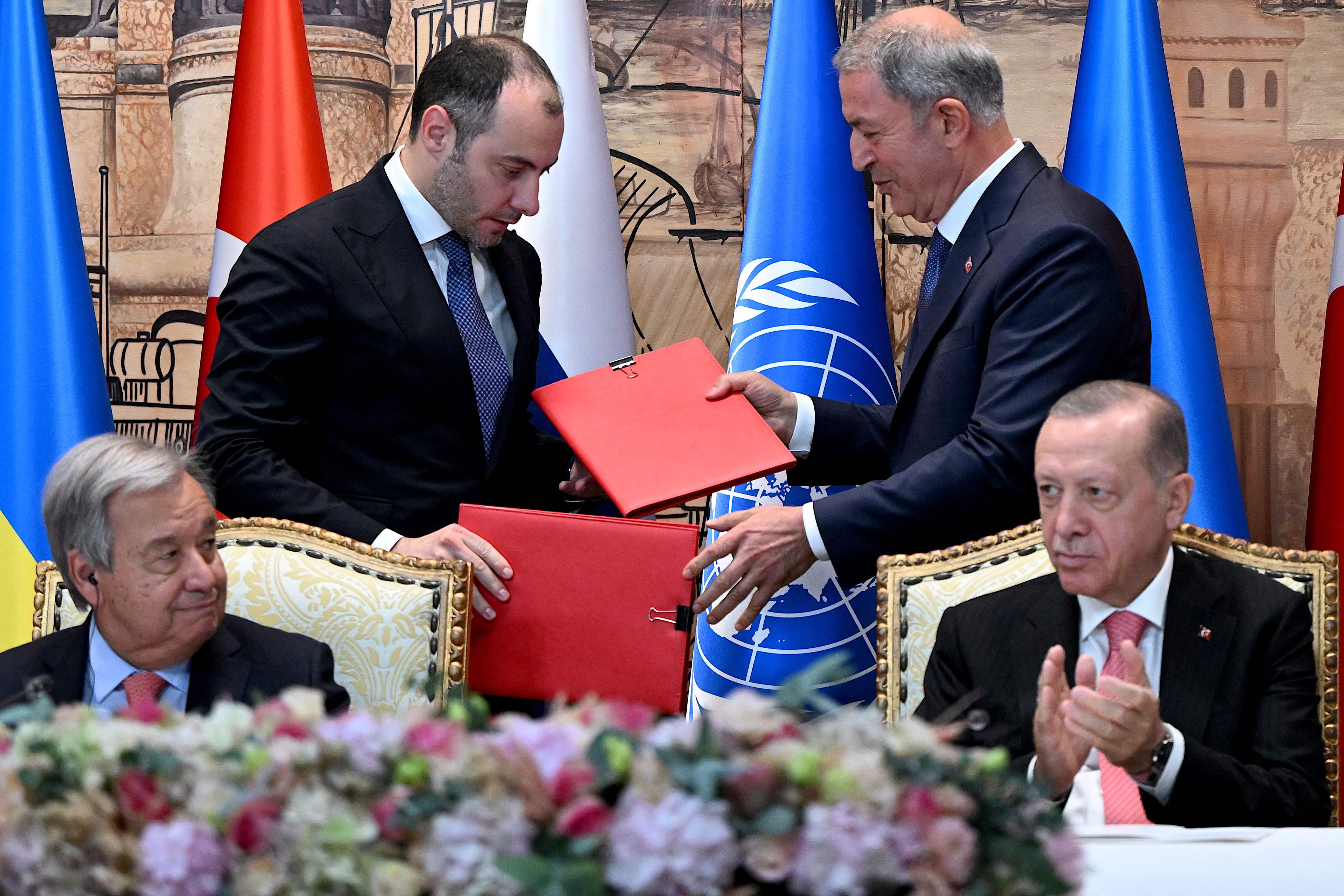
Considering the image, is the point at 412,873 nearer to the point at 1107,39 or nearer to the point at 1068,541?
the point at 1068,541

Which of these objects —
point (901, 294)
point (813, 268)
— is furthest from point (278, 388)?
point (901, 294)

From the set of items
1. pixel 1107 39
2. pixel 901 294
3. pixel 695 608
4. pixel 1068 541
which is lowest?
pixel 695 608

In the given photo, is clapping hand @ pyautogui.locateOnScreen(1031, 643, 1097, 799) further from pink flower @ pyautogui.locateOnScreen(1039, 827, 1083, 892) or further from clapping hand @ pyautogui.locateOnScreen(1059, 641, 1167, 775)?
pink flower @ pyautogui.locateOnScreen(1039, 827, 1083, 892)

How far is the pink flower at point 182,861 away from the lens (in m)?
1.01

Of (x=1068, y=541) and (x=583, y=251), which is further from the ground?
(x=583, y=251)

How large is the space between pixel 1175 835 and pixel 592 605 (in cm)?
122

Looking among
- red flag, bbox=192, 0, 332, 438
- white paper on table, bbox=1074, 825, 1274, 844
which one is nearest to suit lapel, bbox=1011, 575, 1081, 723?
white paper on table, bbox=1074, 825, 1274, 844

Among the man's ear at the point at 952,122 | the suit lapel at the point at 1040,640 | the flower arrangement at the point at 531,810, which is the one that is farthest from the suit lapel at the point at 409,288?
the flower arrangement at the point at 531,810

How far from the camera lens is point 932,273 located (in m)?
2.96

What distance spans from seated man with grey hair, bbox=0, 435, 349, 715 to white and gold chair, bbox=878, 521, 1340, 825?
893 millimetres

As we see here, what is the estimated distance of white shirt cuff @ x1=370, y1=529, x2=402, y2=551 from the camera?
2.61m

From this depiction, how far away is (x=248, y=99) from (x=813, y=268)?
4.94ft

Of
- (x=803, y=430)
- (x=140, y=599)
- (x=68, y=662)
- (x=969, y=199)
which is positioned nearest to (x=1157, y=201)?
(x=969, y=199)

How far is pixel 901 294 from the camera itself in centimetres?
385
